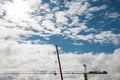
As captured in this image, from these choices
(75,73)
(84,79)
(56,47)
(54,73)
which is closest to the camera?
(56,47)

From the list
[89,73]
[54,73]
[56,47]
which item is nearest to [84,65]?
[89,73]

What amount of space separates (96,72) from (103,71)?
446cm

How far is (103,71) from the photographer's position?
449ft

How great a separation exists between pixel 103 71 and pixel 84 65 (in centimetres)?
1490

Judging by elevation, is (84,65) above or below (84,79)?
above

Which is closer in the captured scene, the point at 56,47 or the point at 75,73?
the point at 56,47

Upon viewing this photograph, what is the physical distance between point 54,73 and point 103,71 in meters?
35.6

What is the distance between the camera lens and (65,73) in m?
137

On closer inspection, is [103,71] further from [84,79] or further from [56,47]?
[56,47]

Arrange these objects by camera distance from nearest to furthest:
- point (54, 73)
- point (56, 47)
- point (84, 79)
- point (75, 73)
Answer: point (56, 47) < point (54, 73) < point (84, 79) < point (75, 73)

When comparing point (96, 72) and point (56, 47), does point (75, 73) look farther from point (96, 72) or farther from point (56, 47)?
point (56, 47)

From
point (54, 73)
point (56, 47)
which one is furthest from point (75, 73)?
point (56, 47)

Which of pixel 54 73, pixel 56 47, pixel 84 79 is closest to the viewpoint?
pixel 56 47

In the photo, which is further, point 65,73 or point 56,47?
point 65,73
